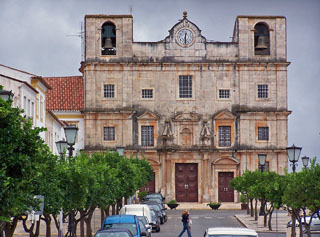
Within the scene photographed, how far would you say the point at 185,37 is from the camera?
71188 mm

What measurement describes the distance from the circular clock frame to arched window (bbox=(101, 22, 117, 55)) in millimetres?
5806

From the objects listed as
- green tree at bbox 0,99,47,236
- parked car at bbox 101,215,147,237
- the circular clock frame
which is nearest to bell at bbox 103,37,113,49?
the circular clock frame

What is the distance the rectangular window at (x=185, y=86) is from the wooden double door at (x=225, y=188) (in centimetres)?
772

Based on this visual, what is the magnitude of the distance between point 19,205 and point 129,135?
54.8 metres

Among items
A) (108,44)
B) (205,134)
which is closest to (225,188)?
(205,134)

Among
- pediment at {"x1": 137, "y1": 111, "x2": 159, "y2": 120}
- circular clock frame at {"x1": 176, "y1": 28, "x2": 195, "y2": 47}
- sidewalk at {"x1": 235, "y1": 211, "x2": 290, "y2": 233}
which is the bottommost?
sidewalk at {"x1": 235, "y1": 211, "x2": 290, "y2": 233}

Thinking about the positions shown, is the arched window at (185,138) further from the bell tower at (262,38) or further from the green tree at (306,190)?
the green tree at (306,190)

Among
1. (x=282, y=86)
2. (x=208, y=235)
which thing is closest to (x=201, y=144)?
(x=282, y=86)

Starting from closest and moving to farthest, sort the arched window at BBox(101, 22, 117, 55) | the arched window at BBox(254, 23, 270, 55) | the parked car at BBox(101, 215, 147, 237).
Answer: the parked car at BBox(101, 215, 147, 237) → the arched window at BBox(101, 22, 117, 55) → the arched window at BBox(254, 23, 270, 55)

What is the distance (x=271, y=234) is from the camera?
39656 mm

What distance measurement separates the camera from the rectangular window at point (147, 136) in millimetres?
70438

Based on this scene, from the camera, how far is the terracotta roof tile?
2820 inches

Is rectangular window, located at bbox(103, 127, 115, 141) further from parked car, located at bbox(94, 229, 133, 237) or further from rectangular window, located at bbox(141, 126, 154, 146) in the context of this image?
parked car, located at bbox(94, 229, 133, 237)

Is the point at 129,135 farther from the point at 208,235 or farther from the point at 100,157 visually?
the point at 208,235
